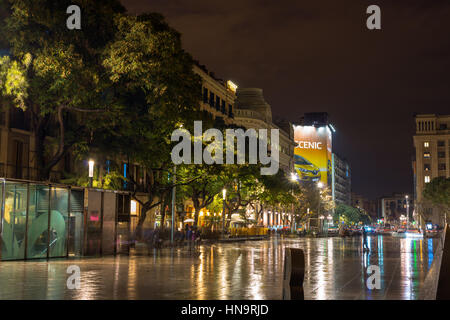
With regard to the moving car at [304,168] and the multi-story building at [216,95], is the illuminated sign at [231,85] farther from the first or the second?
the moving car at [304,168]

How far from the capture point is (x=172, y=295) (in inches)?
545

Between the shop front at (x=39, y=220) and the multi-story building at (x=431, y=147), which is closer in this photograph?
the shop front at (x=39, y=220)

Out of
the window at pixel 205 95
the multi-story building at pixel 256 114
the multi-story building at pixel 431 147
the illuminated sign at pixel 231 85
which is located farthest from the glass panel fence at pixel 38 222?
the multi-story building at pixel 431 147

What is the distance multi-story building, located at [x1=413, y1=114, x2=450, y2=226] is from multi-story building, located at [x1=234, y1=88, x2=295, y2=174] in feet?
250

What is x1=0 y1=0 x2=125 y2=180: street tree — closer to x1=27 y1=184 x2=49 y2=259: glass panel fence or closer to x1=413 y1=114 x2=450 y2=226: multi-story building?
x1=27 y1=184 x2=49 y2=259: glass panel fence

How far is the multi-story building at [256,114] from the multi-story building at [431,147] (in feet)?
250

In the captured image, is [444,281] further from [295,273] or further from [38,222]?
[38,222]

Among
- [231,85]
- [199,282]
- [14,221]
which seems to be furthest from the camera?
[231,85]

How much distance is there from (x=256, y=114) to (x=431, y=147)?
107752 millimetres

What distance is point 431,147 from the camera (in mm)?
190875

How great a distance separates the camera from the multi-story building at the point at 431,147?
187250mm

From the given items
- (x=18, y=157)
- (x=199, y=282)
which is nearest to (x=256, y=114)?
(x=18, y=157)

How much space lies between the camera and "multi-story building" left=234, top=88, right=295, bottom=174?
10006 cm
